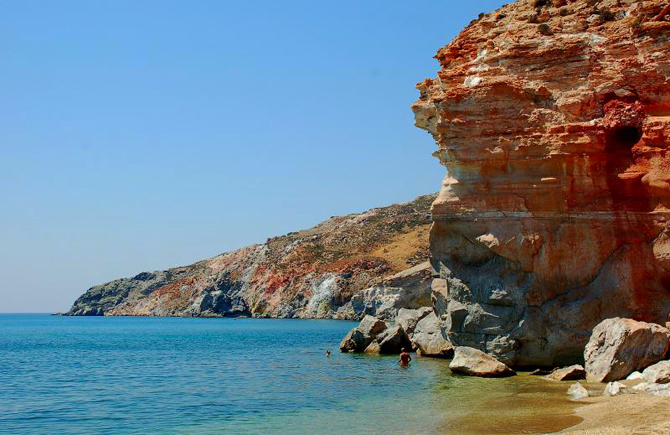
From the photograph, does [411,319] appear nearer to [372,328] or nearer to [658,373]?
[372,328]

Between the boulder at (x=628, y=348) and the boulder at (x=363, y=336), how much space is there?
18.6m

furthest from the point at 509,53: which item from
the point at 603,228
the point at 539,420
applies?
the point at 539,420

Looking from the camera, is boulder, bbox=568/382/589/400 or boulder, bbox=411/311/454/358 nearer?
boulder, bbox=568/382/589/400

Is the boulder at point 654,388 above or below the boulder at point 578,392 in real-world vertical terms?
above

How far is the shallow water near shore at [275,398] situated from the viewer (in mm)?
18422

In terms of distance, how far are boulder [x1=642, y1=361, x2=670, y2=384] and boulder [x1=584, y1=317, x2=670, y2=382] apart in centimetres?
87

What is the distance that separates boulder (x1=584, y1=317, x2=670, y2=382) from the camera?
21.3 meters

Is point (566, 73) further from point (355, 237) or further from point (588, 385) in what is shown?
point (355, 237)

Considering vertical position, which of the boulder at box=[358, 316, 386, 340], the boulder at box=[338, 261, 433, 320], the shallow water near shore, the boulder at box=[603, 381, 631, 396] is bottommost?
the shallow water near shore

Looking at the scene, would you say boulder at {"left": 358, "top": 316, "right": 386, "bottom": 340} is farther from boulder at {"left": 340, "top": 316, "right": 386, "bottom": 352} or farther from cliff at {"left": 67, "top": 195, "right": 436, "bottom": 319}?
cliff at {"left": 67, "top": 195, "right": 436, "bottom": 319}

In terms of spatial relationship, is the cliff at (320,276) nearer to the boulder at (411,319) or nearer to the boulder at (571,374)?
the boulder at (411,319)

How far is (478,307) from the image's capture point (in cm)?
2697

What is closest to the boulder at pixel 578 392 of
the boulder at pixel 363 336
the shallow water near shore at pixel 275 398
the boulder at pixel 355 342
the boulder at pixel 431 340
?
the shallow water near shore at pixel 275 398

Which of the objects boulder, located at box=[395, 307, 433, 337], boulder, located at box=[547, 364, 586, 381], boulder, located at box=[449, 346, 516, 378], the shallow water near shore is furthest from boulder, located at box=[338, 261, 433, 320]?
boulder, located at box=[547, 364, 586, 381]
